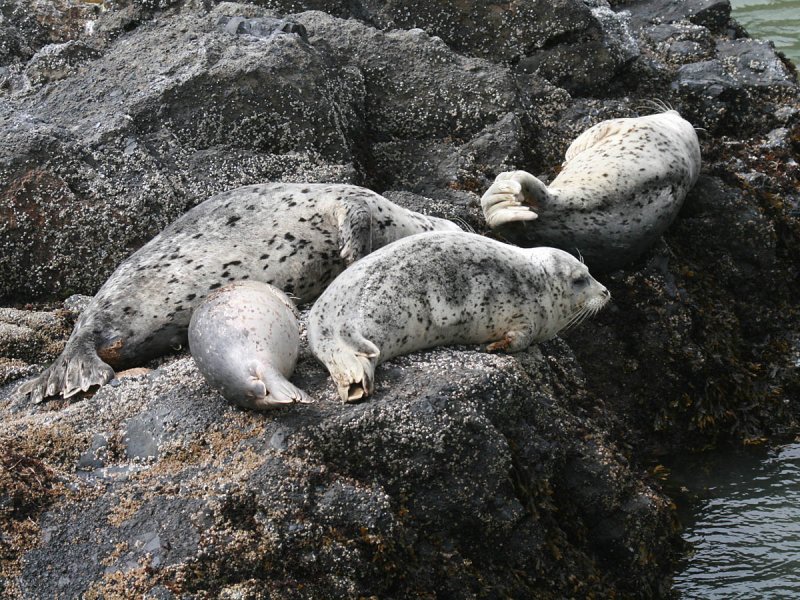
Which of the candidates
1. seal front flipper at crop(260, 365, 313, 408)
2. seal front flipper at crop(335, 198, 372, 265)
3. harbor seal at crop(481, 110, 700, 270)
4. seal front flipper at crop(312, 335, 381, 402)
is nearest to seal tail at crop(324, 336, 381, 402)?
seal front flipper at crop(312, 335, 381, 402)

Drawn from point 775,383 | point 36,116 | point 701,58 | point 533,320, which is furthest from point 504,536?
point 701,58

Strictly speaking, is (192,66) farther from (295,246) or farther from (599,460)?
(599,460)

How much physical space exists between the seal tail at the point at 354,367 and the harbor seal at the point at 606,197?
192cm

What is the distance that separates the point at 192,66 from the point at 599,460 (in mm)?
3599

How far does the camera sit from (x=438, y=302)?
4895mm

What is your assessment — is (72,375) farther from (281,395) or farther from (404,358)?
(404,358)

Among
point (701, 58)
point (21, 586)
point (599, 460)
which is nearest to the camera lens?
point (21, 586)

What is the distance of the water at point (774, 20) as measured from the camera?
41.7 feet

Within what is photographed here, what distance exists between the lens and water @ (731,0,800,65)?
41.7ft

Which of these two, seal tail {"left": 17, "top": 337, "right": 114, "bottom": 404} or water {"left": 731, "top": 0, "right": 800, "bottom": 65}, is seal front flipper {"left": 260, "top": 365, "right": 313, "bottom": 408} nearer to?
seal tail {"left": 17, "top": 337, "right": 114, "bottom": 404}

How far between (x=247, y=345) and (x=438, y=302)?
95 centimetres

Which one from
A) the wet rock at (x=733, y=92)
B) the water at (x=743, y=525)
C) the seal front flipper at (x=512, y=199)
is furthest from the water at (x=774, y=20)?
the water at (x=743, y=525)

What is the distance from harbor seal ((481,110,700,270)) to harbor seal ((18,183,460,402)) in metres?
0.57

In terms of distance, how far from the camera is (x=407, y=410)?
13.8ft
